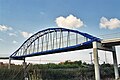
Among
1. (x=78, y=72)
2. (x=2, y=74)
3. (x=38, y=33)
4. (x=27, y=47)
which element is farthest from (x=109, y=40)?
(x=27, y=47)

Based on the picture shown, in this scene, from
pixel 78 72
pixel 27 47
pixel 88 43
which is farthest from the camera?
pixel 27 47

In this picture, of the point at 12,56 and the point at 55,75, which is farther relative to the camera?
the point at 12,56

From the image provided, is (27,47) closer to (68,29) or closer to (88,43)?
(68,29)

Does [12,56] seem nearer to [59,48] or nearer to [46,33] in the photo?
[46,33]

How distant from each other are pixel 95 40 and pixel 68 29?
32.7 feet

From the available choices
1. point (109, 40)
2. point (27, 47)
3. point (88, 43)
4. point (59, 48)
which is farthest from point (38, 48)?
point (109, 40)

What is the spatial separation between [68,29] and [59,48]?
3.93 meters

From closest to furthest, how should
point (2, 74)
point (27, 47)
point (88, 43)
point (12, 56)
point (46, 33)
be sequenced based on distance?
1. point (2, 74)
2. point (88, 43)
3. point (46, 33)
4. point (27, 47)
5. point (12, 56)

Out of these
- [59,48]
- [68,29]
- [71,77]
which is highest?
[68,29]

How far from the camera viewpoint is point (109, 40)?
29.6 meters

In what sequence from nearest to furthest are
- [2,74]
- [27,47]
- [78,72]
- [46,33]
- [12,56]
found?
[2,74]
[78,72]
[46,33]
[27,47]
[12,56]

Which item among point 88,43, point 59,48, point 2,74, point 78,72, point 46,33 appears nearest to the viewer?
point 2,74

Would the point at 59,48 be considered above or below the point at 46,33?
below

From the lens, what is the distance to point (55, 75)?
26.0 m
